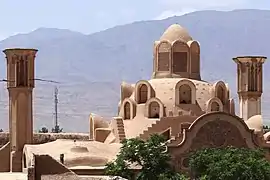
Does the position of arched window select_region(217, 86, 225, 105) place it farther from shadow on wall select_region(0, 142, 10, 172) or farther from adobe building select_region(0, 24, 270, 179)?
shadow on wall select_region(0, 142, 10, 172)

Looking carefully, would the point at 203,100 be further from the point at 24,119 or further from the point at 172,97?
the point at 24,119

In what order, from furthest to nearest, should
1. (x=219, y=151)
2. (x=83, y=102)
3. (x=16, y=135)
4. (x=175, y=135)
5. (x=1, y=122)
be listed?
(x=83, y=102), (x=1, y=122), (x=16, y=135), (x=175, y=135), (x=219, y=151)

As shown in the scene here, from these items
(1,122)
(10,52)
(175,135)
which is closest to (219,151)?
(175,135)

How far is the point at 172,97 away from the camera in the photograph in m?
46.0

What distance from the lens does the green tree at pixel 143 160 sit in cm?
3506

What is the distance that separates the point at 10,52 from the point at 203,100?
10.3 metres

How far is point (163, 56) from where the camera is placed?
48469mm

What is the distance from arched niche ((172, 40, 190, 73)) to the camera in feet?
158

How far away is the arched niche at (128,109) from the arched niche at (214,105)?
3.86m

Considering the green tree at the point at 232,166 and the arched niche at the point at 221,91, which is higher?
the arched niche at the point at 221,91

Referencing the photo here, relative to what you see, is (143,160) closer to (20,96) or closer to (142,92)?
(142,92)

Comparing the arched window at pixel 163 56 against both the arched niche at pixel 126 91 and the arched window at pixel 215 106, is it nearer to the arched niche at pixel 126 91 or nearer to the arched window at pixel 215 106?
the arched niche at pixel 126 91

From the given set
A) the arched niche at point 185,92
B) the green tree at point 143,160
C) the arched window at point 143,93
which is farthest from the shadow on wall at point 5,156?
the green tree at point 143,160

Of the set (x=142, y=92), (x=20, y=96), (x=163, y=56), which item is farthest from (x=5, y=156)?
(x=163, y=56)
